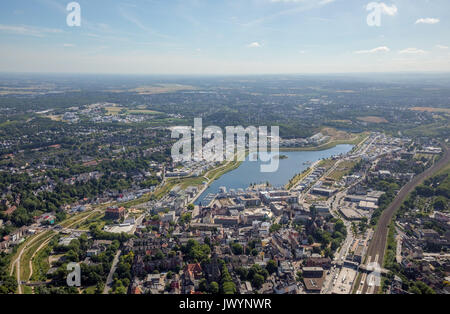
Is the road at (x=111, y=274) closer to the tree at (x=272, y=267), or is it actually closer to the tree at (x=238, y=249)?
the tree at (x=238, y=249)

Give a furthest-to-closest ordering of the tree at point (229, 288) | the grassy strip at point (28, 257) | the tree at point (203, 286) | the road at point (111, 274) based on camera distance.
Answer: the grassy strip at point (28, 257) < the road at point (111, 274) < the tree at point (203, 286) < the tree at point (229, 288)

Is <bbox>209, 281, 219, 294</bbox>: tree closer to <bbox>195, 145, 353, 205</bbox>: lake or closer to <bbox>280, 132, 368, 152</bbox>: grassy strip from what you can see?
<bbox>195, 145, 353, 205</bbox>: lake

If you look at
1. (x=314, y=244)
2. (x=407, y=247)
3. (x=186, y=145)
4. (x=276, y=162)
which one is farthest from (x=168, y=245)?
(x=186, y=145)

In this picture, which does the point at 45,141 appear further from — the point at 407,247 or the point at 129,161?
the point at 407,247

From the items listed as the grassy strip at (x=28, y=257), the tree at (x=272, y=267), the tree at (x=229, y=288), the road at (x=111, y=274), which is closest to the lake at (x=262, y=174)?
the road at (x=111, y=274)

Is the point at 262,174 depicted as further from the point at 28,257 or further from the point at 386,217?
the point at 28,257

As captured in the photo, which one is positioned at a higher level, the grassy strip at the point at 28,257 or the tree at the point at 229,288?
the tree at the point at 229,288

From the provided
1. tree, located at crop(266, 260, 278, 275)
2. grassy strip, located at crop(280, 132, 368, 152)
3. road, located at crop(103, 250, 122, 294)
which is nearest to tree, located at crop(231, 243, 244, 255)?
tree, located at crop(266, 260, 278, 275)

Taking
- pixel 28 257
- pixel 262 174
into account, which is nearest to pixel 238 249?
pixel 28 257
